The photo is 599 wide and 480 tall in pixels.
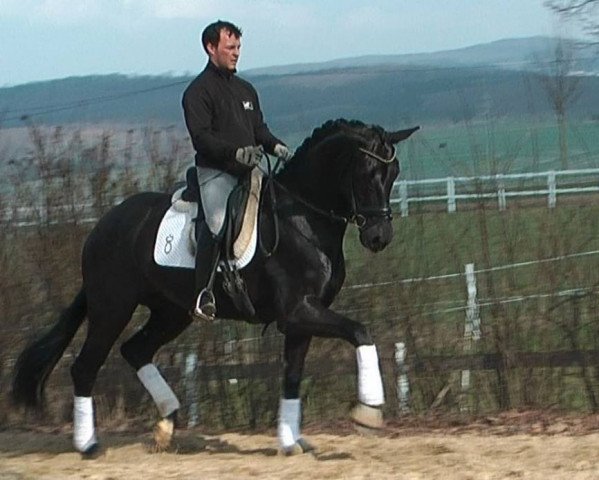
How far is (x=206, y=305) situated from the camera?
890cm

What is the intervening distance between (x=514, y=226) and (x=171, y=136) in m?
3.11

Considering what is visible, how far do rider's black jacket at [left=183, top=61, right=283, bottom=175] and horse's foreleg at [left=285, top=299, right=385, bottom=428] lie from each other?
1.11 m

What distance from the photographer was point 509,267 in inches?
448

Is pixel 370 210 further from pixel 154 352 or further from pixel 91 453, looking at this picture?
pixel 91 453

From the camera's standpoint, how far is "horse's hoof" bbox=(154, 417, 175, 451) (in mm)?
9633

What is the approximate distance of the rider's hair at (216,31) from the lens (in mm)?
8859

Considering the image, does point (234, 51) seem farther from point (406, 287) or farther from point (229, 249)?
point (406, 287)

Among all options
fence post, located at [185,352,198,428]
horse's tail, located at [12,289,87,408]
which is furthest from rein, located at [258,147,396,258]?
fence post, located at [185,352,198,428]

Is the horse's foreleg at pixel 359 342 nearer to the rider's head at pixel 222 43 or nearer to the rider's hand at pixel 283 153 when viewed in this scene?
the rider's hand at pixel 283 153

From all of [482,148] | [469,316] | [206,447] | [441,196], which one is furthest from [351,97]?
[206,447]

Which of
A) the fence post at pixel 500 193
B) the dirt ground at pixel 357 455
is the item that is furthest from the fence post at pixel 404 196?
the dirt ground at pixel 357 455

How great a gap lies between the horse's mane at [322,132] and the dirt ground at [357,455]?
1958mm

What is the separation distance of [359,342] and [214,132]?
5.83 feet

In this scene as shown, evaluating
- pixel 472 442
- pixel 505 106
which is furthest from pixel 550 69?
pixel 472 442
